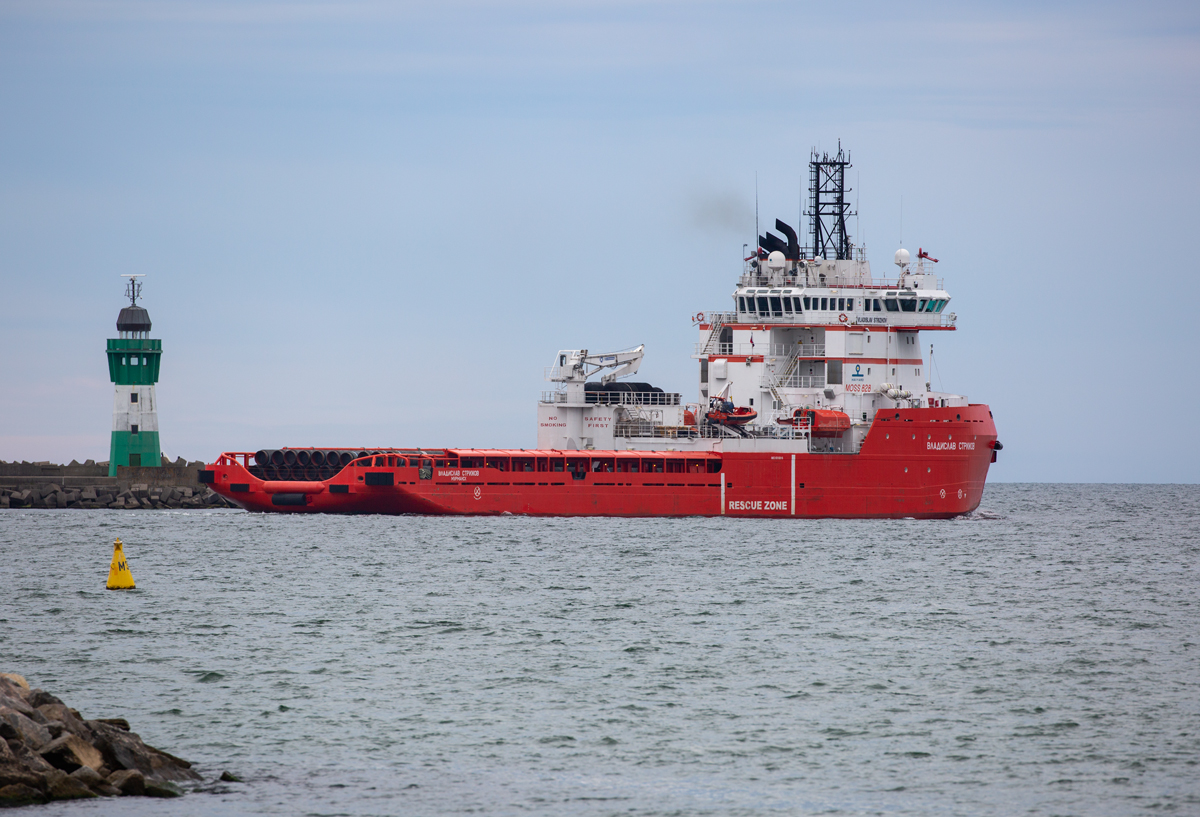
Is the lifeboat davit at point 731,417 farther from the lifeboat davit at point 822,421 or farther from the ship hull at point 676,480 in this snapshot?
the lifeboat davit at point 822,421

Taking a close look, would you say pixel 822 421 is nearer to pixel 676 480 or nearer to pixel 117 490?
pixel 676 480

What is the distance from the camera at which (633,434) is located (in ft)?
141

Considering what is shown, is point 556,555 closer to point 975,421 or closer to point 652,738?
point 975,421

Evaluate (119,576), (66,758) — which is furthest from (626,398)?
(66,758)

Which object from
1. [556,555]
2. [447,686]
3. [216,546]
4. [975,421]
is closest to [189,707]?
[447,686]

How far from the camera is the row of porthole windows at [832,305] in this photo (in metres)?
42.5

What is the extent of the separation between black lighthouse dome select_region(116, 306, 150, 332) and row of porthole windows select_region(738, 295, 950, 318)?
78.8ft

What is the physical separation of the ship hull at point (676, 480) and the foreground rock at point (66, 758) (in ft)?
90.8

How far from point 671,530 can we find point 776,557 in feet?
22.6

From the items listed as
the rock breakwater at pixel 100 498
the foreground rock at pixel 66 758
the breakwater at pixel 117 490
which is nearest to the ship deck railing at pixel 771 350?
the rock breakwater at pixel 100 498

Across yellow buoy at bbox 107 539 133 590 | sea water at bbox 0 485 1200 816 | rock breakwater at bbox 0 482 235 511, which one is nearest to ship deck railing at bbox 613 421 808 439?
sea water at bbox 0 485 1200 816

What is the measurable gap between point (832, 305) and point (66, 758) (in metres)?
33.3

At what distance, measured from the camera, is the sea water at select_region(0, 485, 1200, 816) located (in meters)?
13.0

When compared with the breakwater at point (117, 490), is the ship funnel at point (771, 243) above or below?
above
